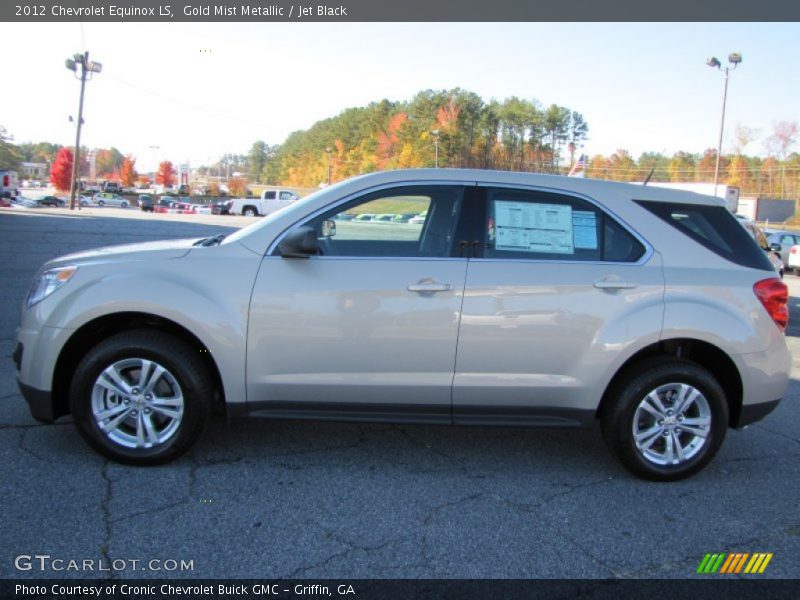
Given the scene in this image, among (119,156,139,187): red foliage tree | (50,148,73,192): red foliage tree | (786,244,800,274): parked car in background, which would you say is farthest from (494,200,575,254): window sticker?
(119,156,139,187): red foliage tree

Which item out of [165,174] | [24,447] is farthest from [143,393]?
[165,174]

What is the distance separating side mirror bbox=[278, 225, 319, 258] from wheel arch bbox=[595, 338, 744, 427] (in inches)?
75.1

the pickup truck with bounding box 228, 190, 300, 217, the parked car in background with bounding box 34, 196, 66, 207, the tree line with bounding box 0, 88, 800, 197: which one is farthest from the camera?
the tree line with bounding box 0, 88, 800, 197

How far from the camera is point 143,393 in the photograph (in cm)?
364

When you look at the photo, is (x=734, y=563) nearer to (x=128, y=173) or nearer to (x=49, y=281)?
(x=49, y=281)

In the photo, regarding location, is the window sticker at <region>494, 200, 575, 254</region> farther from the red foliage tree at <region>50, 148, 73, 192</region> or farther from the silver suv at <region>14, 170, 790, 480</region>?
the red foliage tree at <region>50, 148, 73, 192</region>

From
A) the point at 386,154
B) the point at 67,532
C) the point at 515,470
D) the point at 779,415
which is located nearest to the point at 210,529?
the point at 67,532

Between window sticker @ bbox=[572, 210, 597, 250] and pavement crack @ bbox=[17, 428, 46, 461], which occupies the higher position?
window sticker @ bbox=[572, 210, 597, 250]

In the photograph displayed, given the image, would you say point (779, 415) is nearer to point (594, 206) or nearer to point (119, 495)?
point (594, 206)

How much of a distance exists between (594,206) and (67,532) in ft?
10.8

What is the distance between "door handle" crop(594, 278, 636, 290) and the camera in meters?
3.64

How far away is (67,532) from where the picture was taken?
2953 mm

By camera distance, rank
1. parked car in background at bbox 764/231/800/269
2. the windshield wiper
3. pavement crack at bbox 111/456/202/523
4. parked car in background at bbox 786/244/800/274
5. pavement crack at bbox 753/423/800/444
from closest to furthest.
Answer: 1. pavement crack at bbox 111/456/202/523
2. the windshield wiper
3. pavement crack at bbox 753/423/800/444
4. parked car in background at bbox 786/244/800/274
5. parked car in background at bbox 764/231/800/269

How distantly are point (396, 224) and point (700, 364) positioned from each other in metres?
2.10
